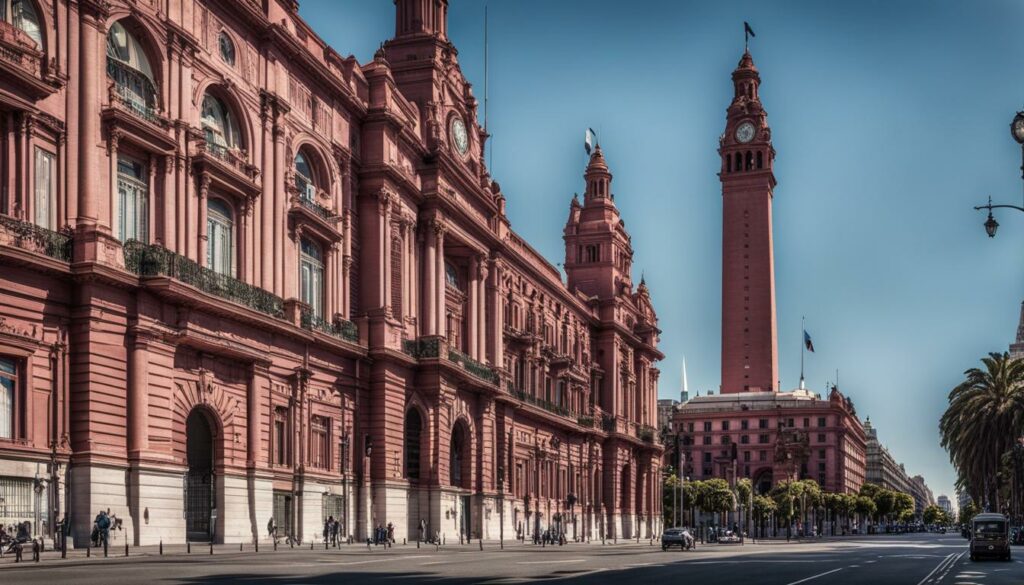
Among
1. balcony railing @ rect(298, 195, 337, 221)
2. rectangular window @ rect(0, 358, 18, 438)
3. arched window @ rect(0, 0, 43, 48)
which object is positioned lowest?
rectangular window @ rect(0, 358, 18, 438)

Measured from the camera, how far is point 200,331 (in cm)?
5028

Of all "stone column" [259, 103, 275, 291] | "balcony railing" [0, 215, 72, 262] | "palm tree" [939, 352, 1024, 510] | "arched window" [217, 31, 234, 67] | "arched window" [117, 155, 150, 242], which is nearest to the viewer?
"balcony railing" [0, 215, 72, 262]

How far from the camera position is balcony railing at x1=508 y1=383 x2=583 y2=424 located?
91519 millimetres

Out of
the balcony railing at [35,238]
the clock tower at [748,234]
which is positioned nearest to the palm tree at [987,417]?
the balcony railing at [35,238]

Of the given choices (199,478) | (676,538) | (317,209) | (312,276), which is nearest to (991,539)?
(676,538)

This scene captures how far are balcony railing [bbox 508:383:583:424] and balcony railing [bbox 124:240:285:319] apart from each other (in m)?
33.7

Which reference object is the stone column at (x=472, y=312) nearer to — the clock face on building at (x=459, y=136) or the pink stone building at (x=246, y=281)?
the pink stone building at (x=246, y=281)

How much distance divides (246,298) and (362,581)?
78.1ft

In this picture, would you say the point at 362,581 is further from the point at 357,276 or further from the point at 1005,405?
the point at 1005,405

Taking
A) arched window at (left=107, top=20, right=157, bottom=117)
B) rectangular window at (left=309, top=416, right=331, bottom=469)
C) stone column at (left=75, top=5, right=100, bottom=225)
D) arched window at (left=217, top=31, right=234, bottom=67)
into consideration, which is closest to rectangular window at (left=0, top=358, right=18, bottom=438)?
stone column at (left=75, top=5, right=100, bottom=225)

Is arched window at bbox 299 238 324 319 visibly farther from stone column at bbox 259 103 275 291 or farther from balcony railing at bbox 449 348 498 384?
balcony railing at bbox 449 348 498 384

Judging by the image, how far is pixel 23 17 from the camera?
43.9 metres

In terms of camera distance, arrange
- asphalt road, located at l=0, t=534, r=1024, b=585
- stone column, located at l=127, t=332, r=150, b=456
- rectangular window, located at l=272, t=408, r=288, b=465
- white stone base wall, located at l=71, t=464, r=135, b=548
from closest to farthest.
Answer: asphalt road, located at l=0, t=534, r=1024, b=585
white stone base wall, located at l=71, t=464, r=135, b=548
stone column, located at l=127, t=332, r=150, b=456
rectangular window, located at l=272, t=408, r=288, b=465

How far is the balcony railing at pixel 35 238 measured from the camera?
41438mm
